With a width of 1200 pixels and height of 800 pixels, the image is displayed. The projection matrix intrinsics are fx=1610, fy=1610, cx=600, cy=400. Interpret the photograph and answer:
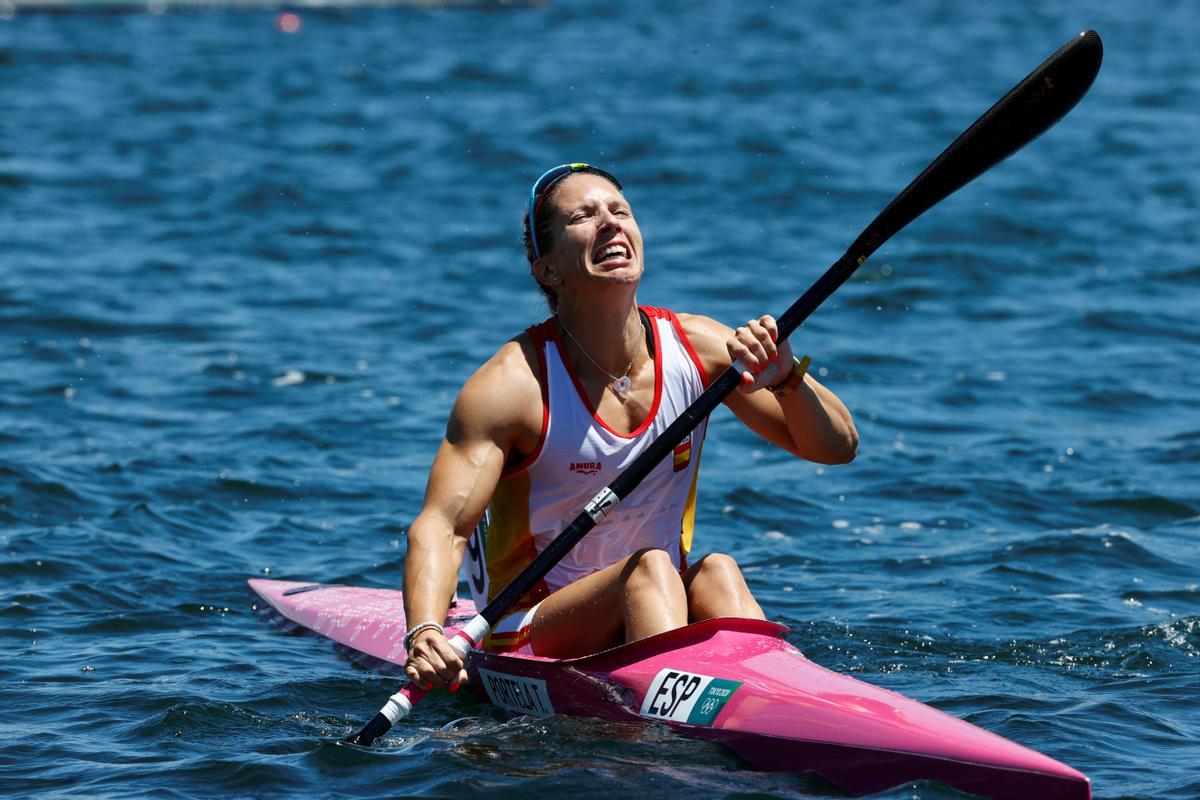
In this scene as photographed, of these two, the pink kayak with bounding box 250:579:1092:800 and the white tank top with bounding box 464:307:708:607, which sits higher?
the white tank top with bounding box 464:307:708:607

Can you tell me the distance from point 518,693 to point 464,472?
2.39 ft

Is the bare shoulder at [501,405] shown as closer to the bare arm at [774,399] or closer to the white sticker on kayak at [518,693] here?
the bare arm at [774,399]

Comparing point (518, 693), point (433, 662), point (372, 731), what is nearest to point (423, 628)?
point (433, 662)

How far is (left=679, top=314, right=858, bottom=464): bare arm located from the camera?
4570 mm

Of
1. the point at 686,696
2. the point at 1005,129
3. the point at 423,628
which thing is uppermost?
the point at 1005,129

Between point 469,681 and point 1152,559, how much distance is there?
11.4 feet

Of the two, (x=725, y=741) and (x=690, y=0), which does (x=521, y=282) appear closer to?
(x=725, y=741)

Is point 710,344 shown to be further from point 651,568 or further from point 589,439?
point 651,568

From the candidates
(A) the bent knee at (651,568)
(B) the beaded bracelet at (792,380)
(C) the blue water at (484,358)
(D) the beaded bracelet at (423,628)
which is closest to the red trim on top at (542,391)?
(A) the bent knee at (651,568)

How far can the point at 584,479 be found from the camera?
4832 mm

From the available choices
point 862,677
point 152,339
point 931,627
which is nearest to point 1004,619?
point 931,627

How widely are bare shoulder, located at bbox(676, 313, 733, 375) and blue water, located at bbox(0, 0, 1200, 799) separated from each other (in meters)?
1.19

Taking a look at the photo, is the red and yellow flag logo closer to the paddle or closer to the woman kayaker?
the woman kayaker

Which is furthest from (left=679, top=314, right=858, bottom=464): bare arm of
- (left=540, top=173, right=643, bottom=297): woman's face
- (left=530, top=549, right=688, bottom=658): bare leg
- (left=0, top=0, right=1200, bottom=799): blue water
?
(left=0, top=0, right=1200, bottom=799): blue water
